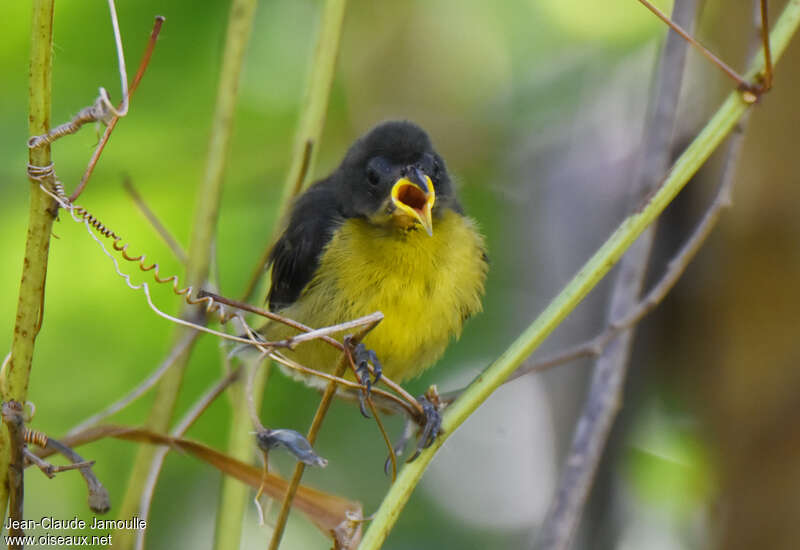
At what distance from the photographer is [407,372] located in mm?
2793

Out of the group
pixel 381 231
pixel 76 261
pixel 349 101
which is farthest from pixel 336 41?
pixel 349 101

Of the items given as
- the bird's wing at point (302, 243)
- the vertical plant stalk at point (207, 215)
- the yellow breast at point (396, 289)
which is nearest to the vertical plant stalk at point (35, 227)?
the vertical plant stalk at point (207, 215)

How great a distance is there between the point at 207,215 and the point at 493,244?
210 cm

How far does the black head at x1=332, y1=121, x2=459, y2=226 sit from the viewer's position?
2.60 m

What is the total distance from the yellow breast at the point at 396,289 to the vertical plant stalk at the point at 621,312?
528 millimetres

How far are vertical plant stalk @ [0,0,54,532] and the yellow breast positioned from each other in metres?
1.33

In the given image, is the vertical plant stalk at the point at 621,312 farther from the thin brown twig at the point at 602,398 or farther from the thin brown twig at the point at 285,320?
the thin brown twig at the point at 285,320

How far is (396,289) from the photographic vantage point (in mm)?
2467

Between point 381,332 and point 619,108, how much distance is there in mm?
2057

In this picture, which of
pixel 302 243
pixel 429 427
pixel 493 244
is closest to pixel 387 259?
pixel 302 243

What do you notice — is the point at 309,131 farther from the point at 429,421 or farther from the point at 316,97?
the point at 429,421

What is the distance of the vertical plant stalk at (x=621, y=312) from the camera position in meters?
2.01

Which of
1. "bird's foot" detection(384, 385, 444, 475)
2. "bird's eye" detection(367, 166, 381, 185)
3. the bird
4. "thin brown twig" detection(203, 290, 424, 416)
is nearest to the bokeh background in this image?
the bird

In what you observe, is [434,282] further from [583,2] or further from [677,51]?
[583,2]
